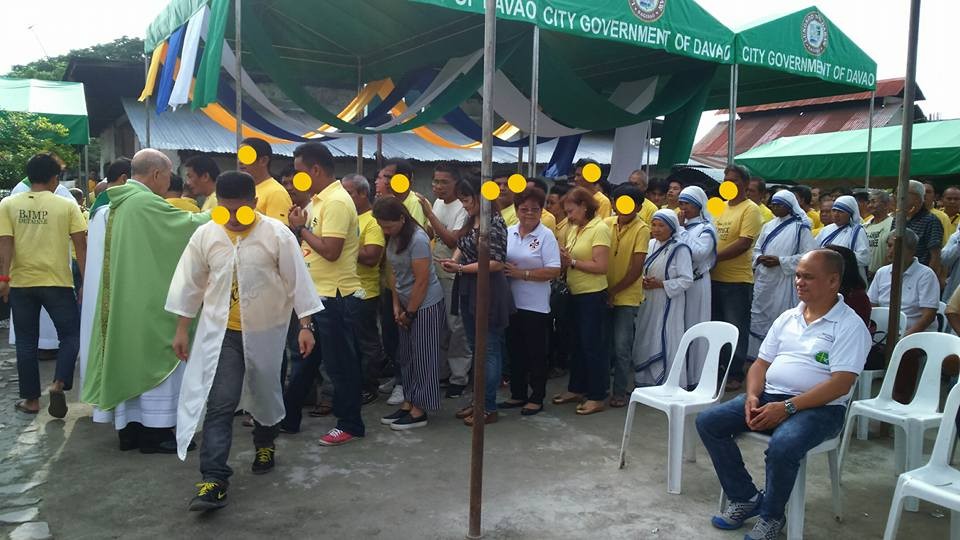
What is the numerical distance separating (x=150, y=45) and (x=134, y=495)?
5743mm

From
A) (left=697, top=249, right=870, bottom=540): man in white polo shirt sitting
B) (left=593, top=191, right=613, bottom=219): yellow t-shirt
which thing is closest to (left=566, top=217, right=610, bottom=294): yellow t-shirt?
(left=593, top=191, right=613, bottom=219): yellow t-shirt

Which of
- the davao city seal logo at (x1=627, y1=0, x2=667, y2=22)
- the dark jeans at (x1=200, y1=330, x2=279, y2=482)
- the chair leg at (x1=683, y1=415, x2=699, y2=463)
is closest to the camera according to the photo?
the dark jeans at (x1=200, y1=330, x2=279, y2=482)

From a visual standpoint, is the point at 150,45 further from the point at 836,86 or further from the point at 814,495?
the point at 836,86

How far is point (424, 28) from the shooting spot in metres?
7.23

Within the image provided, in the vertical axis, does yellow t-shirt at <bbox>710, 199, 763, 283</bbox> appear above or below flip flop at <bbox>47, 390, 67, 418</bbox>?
above

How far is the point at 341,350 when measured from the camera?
4395 millimetres

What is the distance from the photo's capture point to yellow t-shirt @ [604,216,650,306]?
525 centimetres

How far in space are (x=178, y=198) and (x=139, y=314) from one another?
1.16 m

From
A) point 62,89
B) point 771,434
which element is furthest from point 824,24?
point 62,89

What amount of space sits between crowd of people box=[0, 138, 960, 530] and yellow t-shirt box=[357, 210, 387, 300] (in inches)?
0.8

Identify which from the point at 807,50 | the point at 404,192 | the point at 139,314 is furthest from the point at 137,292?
the point at 807,50

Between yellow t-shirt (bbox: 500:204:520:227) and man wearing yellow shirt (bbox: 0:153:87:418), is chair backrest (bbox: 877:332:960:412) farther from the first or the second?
man wearing yellow shirt (bbox: 0:153:87:418)

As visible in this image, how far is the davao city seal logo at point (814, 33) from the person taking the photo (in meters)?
8.01

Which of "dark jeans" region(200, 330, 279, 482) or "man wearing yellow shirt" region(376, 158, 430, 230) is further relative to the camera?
"man wearing yellow shirt" region(376, 158, 430, 230)
